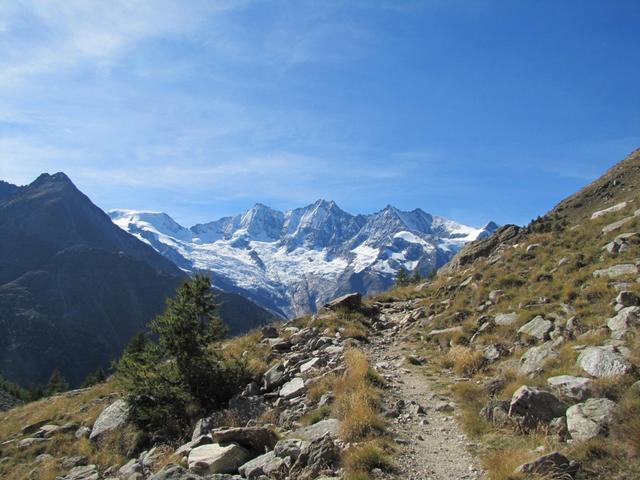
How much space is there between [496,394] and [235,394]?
10513 millimetres

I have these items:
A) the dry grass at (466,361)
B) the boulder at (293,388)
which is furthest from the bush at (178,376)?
the dry grass at (466,361)

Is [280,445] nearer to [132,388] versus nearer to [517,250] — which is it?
[132,388]

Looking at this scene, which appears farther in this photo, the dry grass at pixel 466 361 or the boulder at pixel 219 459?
the dry grass at pixel 466 361

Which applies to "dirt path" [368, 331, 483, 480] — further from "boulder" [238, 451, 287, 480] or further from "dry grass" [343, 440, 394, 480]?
"boulder" [238, 451, 287, 480]

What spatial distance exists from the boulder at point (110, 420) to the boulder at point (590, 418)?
680 inches

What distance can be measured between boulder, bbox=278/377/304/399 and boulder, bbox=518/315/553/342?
8.35 meters

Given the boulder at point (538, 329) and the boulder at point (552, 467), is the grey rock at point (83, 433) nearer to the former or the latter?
the boulder at point (538, 329)

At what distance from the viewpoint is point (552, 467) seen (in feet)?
28.0

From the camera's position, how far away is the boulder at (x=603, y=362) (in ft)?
36.6

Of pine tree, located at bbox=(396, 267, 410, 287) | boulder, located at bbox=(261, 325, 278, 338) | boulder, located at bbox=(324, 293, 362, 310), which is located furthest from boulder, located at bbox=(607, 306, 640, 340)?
pine tree, located at bbox=(396, 267, 410, 287)

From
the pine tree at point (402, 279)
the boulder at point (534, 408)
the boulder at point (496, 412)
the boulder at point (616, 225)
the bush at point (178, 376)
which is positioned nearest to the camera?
the boulder at point (534, 408)

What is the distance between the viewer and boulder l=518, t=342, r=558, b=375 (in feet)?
44.3

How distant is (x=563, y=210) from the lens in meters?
114

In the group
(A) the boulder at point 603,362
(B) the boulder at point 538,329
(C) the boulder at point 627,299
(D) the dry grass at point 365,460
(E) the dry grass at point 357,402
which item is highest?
(C) the boulder at point 627,299
